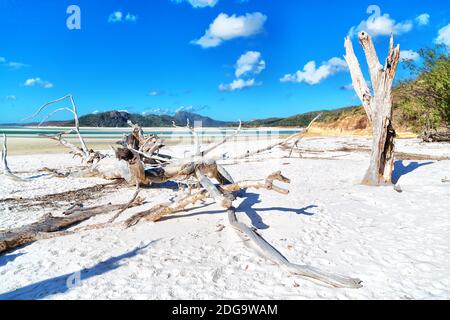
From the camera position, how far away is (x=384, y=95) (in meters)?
6.77

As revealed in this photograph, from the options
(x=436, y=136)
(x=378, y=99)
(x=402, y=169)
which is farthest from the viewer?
(x=436, y=136)

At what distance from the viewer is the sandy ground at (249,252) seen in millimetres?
2773

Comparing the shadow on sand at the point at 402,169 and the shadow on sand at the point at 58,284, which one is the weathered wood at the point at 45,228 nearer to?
the shadow on sand at the point at 58,284

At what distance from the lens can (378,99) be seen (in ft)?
22.6

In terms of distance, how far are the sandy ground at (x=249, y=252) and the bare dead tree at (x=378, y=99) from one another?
2.87 feet

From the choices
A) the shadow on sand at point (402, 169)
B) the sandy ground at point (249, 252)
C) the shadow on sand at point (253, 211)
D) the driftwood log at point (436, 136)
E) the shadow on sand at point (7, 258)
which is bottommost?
the shadow on sand at point (7, 258)

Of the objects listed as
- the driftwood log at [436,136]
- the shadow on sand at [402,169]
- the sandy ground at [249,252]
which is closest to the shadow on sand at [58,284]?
the sandy ground at [249,252]

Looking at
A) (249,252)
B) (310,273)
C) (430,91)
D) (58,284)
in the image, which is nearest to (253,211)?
(249,252)

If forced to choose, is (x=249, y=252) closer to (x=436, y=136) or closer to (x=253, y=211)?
(x=253, y=211)

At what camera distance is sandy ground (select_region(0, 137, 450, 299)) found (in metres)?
2.77

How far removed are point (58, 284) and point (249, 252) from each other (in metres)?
1.90

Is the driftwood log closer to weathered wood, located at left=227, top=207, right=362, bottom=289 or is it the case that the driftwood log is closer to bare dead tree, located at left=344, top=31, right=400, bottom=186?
bare dead tree, located at left=344, top=31, right=400, bottom=186
